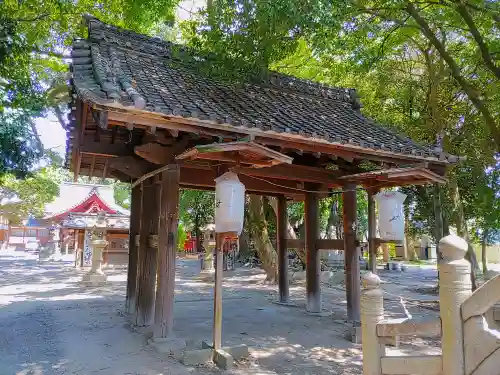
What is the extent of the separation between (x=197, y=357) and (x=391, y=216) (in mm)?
3914

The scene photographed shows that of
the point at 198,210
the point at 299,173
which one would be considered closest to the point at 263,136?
the point at 299,173

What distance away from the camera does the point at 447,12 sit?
922cm

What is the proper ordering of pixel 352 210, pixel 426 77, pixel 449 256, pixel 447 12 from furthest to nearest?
pixel 426 77
pixel 447 12
pixel 352 210
pixel 449 256

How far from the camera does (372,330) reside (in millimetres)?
3672

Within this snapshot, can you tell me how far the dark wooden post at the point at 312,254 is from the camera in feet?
29.2

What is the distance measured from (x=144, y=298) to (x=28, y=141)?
5.83m

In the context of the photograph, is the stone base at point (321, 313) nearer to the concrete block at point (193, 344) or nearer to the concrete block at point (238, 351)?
the concrete block at point (193, 344)

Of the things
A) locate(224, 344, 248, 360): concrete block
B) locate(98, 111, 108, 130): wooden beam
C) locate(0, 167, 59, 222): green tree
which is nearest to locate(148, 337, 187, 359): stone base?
locate(224, 344, 248, 360): concrete block

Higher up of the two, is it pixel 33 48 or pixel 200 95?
pixel 33 48

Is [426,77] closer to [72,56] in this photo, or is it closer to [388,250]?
[72,56]

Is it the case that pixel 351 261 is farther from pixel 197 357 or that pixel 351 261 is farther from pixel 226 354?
pixel 197 357

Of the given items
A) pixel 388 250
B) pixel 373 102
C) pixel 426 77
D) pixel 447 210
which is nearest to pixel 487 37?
pixel 426 77

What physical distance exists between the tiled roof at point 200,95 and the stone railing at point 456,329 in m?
3.16

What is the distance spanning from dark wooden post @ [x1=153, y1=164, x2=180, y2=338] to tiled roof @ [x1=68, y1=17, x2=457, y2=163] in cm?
125
